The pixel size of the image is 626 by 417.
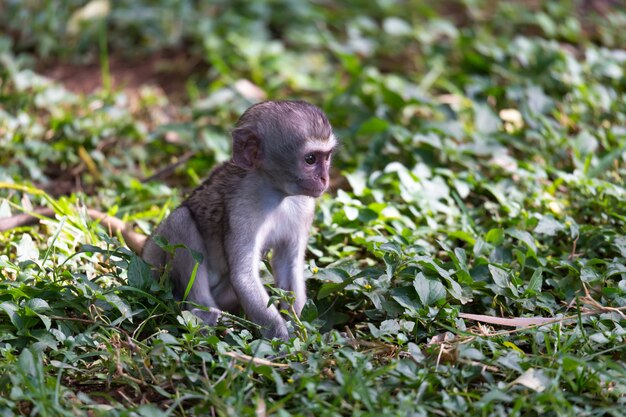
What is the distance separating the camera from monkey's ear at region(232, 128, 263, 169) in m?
5.61

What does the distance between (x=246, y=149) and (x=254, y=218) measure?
43 cm

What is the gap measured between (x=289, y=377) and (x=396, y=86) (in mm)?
4731

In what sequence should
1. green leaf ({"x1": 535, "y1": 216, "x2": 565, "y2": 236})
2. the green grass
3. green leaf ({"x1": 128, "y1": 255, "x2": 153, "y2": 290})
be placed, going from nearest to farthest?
the green grass
green leaf ({"x1": 128, "y1": 255, "x2": 153, "y2": 290})
green leaf ({"x1": 535, "y1": 216, "x2": 565, "y2": 236})

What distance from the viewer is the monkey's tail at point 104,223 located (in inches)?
252

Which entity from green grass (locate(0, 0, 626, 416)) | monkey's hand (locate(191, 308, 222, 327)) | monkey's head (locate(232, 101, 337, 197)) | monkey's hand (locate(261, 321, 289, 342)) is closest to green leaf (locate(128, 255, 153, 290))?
green grass (locate(0, 0, 626, 416))

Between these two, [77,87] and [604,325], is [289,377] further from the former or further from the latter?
[77,87]

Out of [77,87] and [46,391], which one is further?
[77,87]

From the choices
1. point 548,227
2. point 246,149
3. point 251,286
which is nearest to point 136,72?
point 246,149

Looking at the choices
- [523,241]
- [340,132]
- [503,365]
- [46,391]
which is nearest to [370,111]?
[340,132]

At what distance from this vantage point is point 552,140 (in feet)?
25.8

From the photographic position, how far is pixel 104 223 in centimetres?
655

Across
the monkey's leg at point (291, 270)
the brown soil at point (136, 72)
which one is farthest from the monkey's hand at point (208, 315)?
the brown soil at point (136, 72)

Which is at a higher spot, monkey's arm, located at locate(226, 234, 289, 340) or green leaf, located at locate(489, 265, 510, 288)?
monkey's arm, located at locate(226, 234, 289, 340)

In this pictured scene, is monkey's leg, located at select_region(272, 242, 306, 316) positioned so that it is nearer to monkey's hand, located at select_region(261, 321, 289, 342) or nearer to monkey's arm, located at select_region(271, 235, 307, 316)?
monkey's arm, located at select_region(271, 235, 307, 316)
